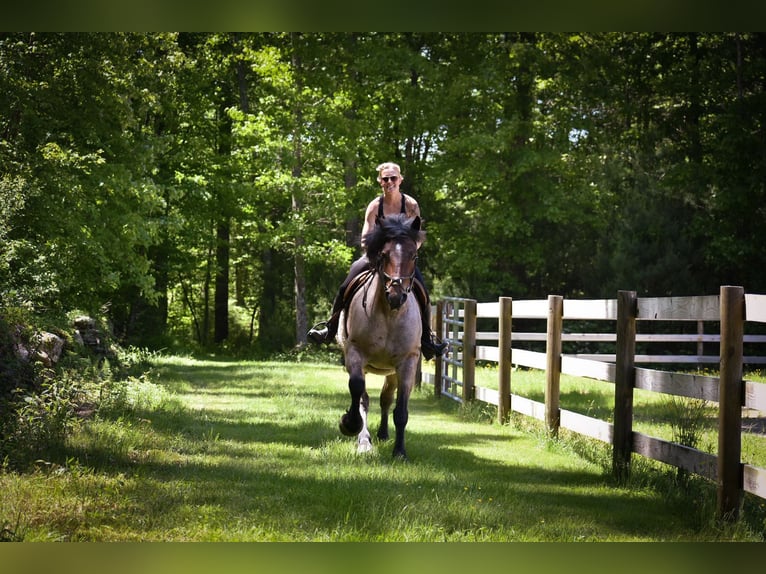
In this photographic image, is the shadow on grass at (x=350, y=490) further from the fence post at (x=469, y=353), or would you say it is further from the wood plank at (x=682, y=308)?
the fence post at (x=469, y=353)

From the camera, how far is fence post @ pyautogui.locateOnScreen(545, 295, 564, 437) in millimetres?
7355

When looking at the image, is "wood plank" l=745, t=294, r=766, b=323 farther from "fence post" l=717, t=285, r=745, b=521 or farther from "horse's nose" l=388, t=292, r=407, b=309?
"horse's nose" l=388, t=292, r=407, b=309

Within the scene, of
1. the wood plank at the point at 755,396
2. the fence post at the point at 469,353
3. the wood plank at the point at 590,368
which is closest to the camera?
the wood plank at the point at 755,396

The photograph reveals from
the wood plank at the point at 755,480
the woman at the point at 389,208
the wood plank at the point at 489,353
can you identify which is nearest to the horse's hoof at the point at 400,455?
the woman at the point at 389,208

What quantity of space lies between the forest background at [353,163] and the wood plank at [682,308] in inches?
225

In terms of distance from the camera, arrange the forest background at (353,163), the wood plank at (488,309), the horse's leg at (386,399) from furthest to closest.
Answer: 1. the wood plank at (488,309)
2. the forest background at (353,163)
3. the horse's leg at (386,399)

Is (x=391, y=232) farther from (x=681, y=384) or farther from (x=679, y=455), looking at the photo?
(x=679, y=455)

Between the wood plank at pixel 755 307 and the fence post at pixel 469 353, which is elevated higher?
the wood plank at pixel 755 307

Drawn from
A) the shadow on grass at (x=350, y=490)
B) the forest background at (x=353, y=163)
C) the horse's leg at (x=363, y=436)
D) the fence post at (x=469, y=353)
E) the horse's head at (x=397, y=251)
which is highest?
the forest background at (x=353, y=163)

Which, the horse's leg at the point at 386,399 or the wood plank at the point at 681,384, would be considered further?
the horse's leg at the point at 386,399

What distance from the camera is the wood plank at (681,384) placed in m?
4.96

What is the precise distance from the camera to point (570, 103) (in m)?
21.0
